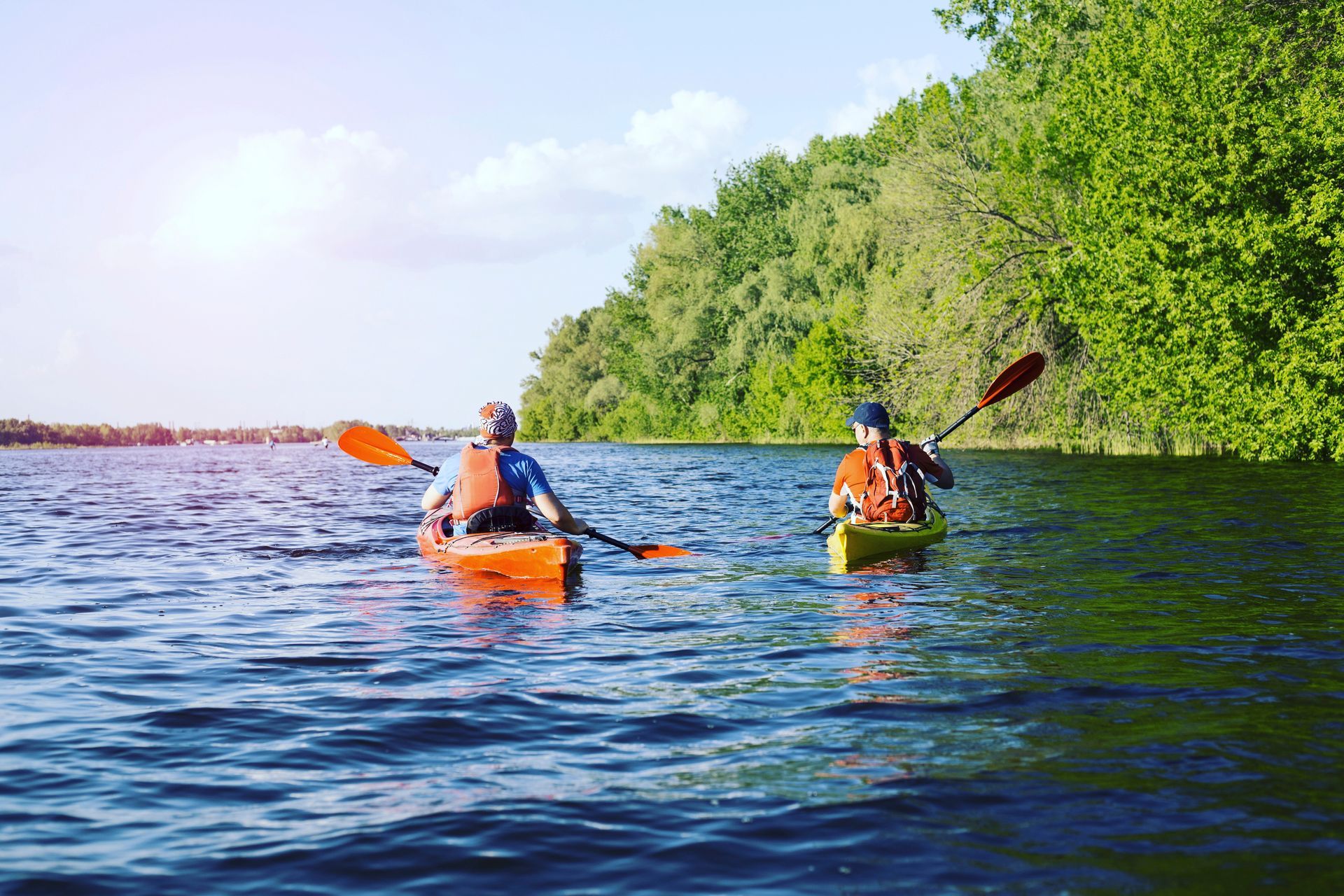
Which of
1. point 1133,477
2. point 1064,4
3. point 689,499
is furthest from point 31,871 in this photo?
point 1064,4

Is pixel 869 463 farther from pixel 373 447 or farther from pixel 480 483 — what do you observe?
pixel 373 447

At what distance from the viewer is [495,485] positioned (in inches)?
412

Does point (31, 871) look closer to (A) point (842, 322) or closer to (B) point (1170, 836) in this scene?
(B) point (1170, 836)

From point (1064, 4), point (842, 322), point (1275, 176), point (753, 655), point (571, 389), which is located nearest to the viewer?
point (753, 655)

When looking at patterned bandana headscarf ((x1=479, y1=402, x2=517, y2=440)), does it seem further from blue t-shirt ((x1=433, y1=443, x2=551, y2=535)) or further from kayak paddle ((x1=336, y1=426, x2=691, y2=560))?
kayak paddle ((x1=336, y1=426, x2=691, y2=560))

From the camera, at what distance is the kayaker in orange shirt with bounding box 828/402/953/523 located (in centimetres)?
1127

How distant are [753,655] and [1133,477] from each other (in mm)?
17014

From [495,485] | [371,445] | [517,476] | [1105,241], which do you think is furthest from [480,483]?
[1105,241]

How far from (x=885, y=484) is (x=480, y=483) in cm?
407

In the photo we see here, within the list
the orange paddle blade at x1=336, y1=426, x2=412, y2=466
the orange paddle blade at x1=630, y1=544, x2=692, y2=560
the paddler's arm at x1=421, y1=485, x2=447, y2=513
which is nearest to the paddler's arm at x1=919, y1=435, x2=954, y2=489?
the orange paddle blade at x1=630, y1=544, x2=692, y2=560

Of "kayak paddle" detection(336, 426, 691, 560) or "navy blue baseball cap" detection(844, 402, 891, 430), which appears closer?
"navy blue baseball cap" detection(844, 402, 891, 430)

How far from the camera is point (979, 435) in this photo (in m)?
33.7

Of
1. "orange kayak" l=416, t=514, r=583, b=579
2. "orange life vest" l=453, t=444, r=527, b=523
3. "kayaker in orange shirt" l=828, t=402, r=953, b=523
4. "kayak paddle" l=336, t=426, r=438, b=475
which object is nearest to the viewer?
"orange kayak" l=416, t=514, r=583, b=579

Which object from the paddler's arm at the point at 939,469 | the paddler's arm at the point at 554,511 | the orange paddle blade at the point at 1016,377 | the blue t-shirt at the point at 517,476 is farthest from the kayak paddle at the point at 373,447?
the orange paddle blade at the point at 1016,377
